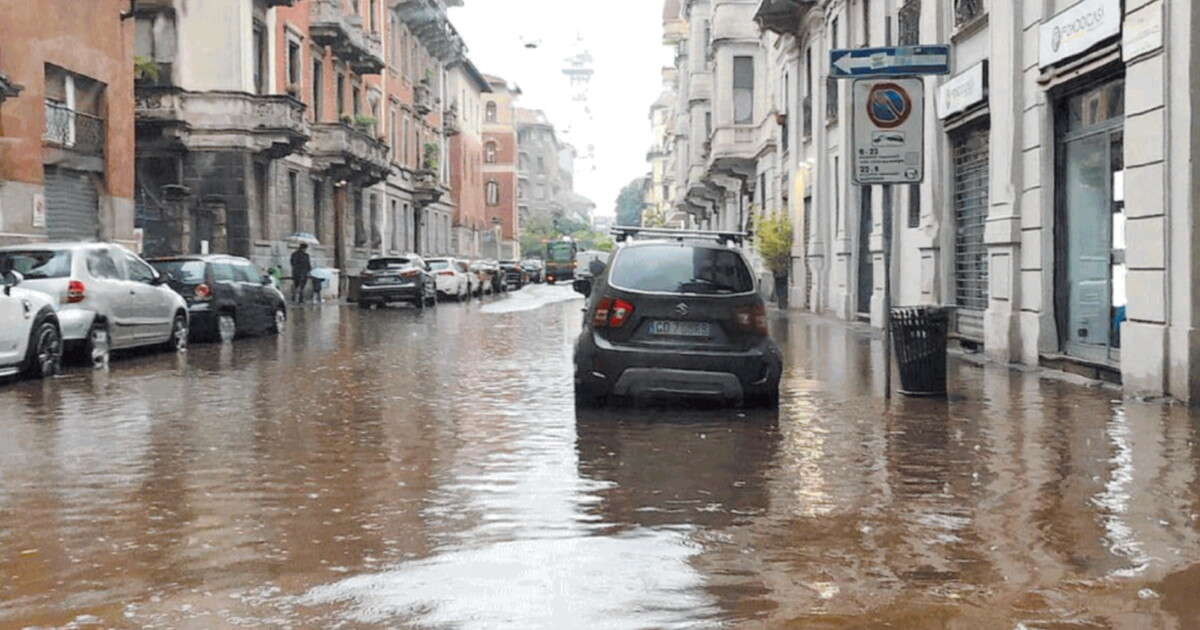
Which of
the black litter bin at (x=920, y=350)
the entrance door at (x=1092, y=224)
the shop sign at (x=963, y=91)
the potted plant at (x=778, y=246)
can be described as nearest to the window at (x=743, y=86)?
the potted plant at (x=778, y=246)

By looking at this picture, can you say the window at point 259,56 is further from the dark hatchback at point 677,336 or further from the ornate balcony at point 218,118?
the dark hatchback at point 677,336

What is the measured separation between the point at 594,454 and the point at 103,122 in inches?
839

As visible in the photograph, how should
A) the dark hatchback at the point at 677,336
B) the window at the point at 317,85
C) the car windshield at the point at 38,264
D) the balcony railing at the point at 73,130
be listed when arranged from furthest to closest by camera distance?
the window at the point at 317,85 < the balcony railing at the point at 73,130 < the car windshield at the point at 38,264 < the dark hatchback at the point at 677,336

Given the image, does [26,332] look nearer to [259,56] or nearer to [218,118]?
[218,118]

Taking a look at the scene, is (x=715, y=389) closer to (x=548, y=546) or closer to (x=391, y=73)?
(x=548, y=546)

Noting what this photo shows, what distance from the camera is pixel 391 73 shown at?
5538 cm

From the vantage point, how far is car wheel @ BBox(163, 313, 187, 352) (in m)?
18.6

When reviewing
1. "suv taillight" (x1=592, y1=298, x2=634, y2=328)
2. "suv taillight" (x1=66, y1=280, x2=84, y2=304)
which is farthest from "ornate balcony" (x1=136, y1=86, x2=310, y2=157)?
"suv taillight" (x1=592, y1=298, x2=634, y2=328)

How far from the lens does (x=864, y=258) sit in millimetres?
25969

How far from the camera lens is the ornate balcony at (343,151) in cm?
4234

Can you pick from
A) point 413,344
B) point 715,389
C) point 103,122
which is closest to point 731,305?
point 715,389

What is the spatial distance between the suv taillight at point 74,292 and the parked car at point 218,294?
4.88m

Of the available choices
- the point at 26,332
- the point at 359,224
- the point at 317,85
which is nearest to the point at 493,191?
the point at 359,224

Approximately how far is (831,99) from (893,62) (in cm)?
1786
